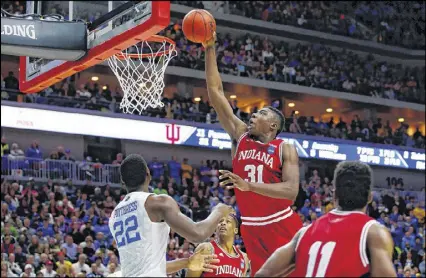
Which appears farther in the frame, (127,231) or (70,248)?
(70,248)

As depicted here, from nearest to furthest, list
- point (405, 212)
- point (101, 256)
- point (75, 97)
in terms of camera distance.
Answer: point (101, 256) < point (75, 97) < point (405, 212)

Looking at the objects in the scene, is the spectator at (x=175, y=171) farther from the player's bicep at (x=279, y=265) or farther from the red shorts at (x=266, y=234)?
the player's bicep at (x=279, y=265)

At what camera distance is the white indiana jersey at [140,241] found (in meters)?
5.91

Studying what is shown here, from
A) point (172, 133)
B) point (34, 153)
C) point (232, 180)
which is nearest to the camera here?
point (232, 180)

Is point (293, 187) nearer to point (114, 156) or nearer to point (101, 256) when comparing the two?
point (101, 256)

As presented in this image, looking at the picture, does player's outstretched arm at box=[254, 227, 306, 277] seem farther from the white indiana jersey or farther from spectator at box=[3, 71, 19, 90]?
spectator at box=[3, 71, 19, 90]

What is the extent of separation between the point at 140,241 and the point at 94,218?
46.9 ft

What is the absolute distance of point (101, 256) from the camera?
17.6m

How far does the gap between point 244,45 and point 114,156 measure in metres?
8.49

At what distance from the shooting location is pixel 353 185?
4.96 metres

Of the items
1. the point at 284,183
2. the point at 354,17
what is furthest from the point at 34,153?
the point at 354,17

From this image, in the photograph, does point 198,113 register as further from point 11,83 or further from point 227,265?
point 227,265

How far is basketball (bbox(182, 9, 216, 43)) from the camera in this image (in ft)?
26.3

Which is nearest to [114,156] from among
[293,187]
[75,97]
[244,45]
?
[75,97]
